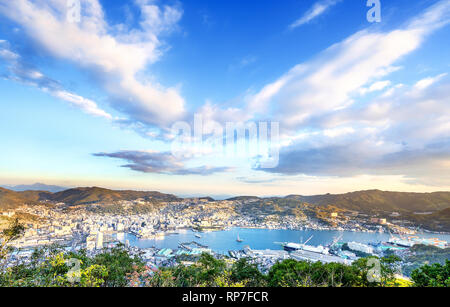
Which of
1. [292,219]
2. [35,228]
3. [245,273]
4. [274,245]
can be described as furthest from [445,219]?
[35,228]

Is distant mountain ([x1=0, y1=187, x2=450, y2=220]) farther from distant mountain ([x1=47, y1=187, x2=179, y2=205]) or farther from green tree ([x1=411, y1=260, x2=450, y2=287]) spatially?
green tree ([x1=411, y1=260, x2=450, y2=287])

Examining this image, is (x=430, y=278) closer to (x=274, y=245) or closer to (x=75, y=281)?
(x=75, y=281)

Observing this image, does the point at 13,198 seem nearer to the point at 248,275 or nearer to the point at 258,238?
the point at 258,238

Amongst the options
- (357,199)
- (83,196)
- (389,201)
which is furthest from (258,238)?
(83,196)

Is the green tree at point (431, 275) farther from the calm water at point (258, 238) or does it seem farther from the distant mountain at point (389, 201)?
the distant mountain at point (389, 201)

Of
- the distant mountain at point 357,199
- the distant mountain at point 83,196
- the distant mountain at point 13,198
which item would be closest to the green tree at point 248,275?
the distant mountain at point 13,198

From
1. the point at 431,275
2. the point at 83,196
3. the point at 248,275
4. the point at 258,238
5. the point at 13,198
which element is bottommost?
the point at 258,238
